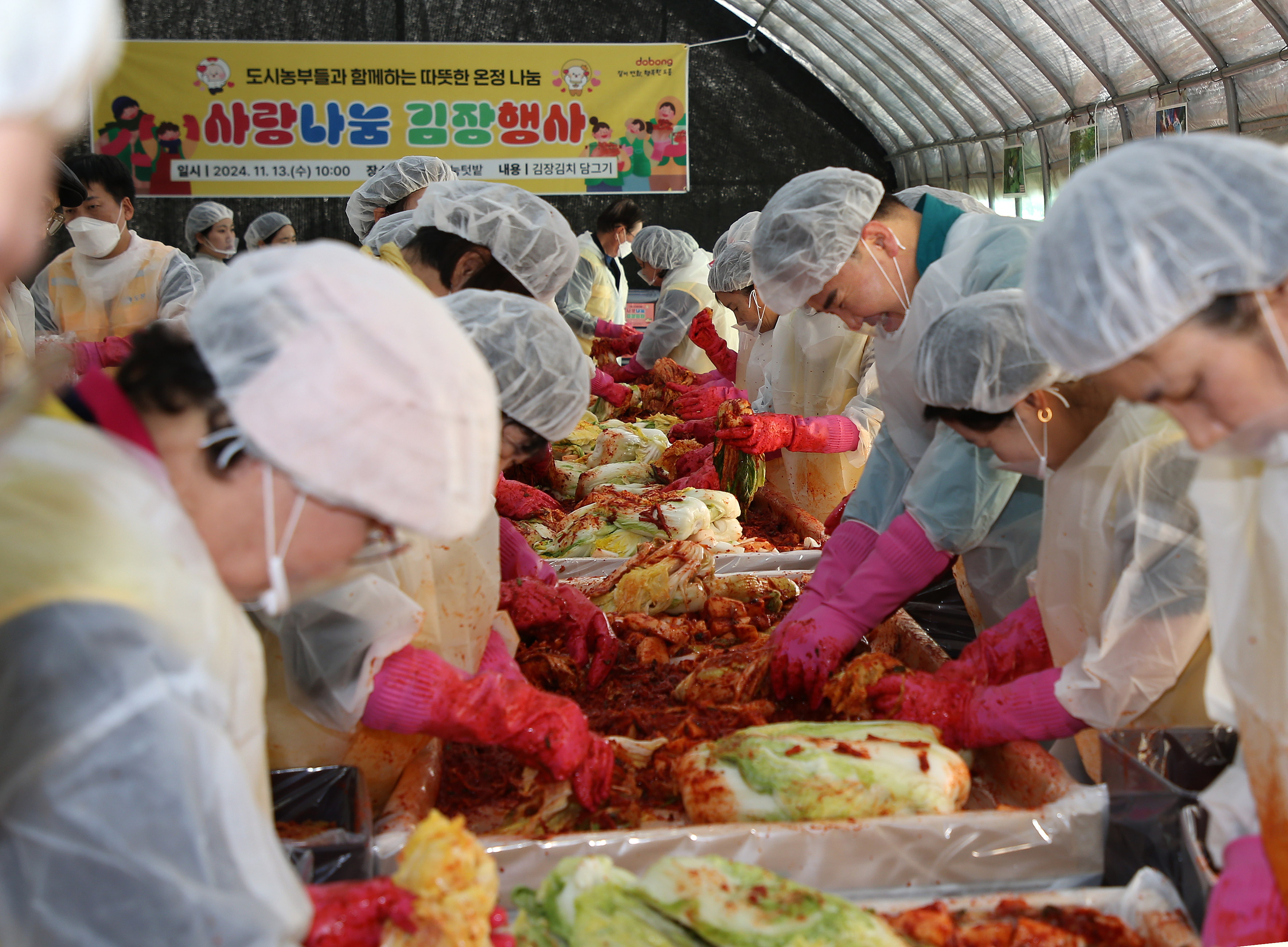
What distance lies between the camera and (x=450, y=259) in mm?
3533

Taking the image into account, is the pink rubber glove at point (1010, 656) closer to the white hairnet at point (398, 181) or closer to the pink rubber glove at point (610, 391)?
the white hairnet at point (398, 181)

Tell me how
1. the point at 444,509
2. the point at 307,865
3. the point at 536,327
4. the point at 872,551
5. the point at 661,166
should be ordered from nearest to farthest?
the point at 444,509 → the point at 307,865 → the point at 536,327 → the point at 872,551 → the point at 661,166

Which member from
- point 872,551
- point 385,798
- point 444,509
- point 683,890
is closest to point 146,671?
point 444,509

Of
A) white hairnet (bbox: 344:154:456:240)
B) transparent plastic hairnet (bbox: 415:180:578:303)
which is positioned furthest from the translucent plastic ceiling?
white hairnet (bbox: 344:154:456:240)

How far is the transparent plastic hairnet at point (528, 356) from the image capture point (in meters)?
2.70

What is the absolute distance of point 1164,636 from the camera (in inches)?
90.3

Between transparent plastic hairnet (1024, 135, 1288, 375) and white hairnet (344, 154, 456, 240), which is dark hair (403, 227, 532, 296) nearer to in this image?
transparent plastic hairnet (1024, 135, 1288, 375)

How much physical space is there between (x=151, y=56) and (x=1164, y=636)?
43.0 ft

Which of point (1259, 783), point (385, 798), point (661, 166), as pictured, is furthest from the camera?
point (661, 166)

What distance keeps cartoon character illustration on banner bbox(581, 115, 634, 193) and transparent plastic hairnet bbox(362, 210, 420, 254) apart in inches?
302

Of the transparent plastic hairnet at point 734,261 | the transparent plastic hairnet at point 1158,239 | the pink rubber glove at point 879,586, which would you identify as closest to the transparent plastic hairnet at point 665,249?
the transparent plastic hairnet at point 734,261

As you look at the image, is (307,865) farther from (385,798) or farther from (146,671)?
(146,671)

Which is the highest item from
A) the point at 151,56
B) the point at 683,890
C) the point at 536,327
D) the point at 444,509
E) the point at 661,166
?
the point at 151,56

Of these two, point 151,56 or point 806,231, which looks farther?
point 151,56
